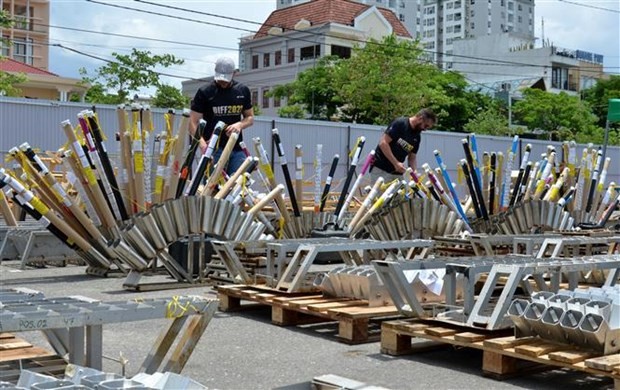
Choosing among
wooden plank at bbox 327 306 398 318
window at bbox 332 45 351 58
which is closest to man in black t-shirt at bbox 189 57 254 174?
wooden plank at bbox 327 306 398 318

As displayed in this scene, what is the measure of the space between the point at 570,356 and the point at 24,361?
3.33 m

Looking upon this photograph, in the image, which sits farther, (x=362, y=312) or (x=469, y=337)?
(x=362, y=312)

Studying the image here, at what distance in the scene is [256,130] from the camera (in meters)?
22.7

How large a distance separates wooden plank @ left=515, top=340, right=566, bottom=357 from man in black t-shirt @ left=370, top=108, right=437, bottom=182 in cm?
658

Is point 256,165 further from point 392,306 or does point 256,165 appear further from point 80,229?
point 392,306

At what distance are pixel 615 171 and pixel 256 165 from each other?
24.0 meters

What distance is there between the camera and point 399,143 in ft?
40.9

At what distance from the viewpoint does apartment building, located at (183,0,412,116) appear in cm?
6994

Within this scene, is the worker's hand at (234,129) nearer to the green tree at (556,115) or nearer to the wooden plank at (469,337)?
the wooden plank at (469,337)

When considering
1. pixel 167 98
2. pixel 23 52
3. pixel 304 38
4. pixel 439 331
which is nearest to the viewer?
pixel 439 331

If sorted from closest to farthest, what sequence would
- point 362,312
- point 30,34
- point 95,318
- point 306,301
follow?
1. point 95,318
2. point 362,312
3. point 306,301
4. point 30,34

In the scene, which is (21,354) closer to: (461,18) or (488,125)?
(488,125)

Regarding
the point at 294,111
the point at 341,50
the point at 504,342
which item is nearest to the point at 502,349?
the point at 504,342

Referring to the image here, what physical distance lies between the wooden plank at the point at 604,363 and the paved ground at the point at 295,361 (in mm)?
343
